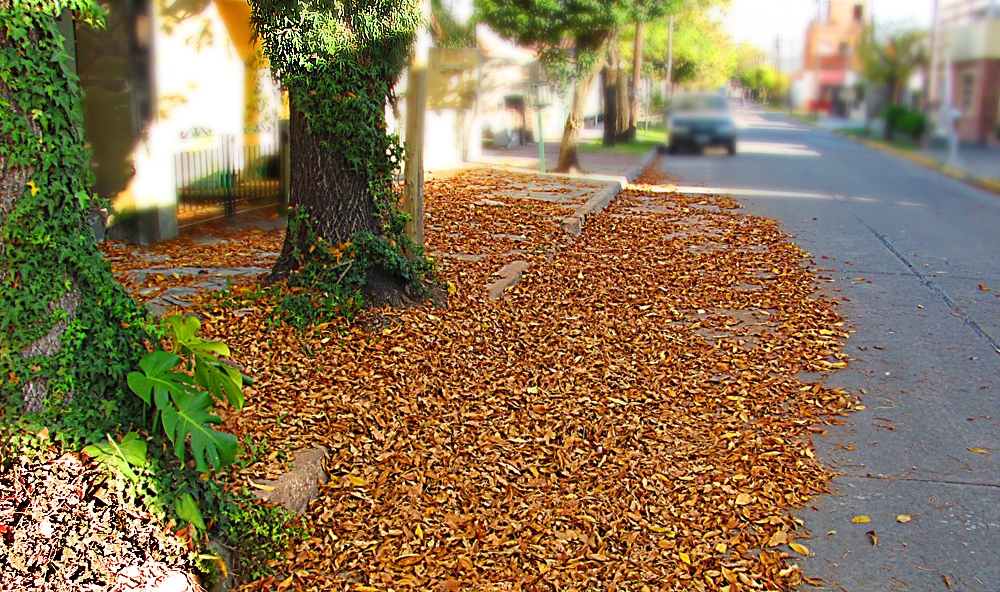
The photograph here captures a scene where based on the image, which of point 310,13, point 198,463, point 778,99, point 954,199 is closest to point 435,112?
point 954,199

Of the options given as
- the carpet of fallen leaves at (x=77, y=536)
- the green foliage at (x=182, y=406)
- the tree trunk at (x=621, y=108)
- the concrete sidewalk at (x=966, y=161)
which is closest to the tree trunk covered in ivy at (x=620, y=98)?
the tree trunk at (x=621, y=108)

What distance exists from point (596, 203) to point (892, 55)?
1856 centimetres

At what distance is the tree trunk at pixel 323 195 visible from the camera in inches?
232

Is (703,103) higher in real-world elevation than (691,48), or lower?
lower

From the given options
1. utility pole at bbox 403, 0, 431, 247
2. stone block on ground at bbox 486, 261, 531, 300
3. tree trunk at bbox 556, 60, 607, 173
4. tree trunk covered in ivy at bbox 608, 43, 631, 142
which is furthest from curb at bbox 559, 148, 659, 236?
tree trunk covered in ivy at bbox 608, 43, 631, 142

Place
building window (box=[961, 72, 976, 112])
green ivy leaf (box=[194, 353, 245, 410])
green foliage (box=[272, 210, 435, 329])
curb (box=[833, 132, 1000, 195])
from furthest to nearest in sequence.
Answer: building window (box=[961, 72, 976, 112]), curb (box=[833, 132, 1000, 195]), green foliage (box=[272, 210, 435, 329]), green ivy leaf (box=[194, 353, 245, 410])

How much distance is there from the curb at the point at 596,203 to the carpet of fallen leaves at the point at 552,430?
106 inches

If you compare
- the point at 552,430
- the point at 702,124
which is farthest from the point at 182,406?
the point at 702,124

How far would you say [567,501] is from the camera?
3963 millimetres

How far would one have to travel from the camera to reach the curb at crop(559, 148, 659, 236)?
10.6 meters

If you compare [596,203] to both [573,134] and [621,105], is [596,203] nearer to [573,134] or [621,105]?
[573,134]

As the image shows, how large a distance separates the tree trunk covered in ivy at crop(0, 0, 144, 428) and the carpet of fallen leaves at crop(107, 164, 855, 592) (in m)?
0.90

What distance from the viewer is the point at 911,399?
5.35 metres

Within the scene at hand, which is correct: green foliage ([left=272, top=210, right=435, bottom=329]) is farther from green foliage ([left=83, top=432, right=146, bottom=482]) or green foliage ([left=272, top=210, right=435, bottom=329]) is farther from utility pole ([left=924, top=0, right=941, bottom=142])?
utility pole ([left=924, top=0, right=941, bottom=142])
